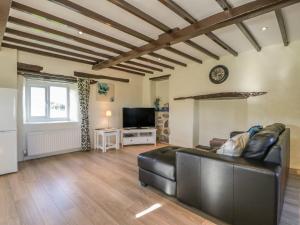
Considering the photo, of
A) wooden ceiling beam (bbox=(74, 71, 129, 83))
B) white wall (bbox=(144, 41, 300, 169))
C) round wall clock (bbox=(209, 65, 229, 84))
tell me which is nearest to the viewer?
white wall (bbox=(144, 41, 300, 169))

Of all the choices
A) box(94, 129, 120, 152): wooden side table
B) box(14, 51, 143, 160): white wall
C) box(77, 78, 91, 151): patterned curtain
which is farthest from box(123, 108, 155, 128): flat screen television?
box(77, 78, 91, 151): patterned curtain

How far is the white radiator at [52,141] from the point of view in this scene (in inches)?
161

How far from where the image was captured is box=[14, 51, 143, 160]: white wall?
13.3 ft

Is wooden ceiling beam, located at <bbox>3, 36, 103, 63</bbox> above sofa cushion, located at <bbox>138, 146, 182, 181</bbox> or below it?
above

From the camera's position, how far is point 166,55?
4.50m

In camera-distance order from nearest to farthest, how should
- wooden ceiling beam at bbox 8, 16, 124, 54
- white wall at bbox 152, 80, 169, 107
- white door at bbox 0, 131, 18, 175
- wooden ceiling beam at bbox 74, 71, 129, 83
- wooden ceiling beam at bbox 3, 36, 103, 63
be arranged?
wooden ceiling beam at bbox 8, 16, 124, 54 < white door at bbox 0, 131, 18, 175 < wooden ceiling beam at bbox 3, 36, 103, 63 < wooden ceiling beam at bbox 74, 71, 129, 83 < white wall at bbox 152, 80, 169, 107

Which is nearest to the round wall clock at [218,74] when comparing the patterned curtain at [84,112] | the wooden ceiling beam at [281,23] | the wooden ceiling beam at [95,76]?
the wooden ceiling beam at [281,23]

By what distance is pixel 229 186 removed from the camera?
68.0 inches

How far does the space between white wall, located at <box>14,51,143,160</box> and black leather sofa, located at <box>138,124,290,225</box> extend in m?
3.62

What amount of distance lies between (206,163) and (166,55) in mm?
3299

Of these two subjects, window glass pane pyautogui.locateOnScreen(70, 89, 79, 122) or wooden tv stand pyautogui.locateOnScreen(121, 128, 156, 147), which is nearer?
window glass pane pyautogui.locateOnScreen(70, 89, 79, 122)

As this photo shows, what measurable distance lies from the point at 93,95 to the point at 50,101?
3.80 ft

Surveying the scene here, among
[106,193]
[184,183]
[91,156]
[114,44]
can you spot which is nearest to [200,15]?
[114,44]

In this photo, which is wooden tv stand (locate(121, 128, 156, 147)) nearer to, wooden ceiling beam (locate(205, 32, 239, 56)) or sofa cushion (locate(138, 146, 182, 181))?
sofa cushion (locate(138, 146, 182, 181))
